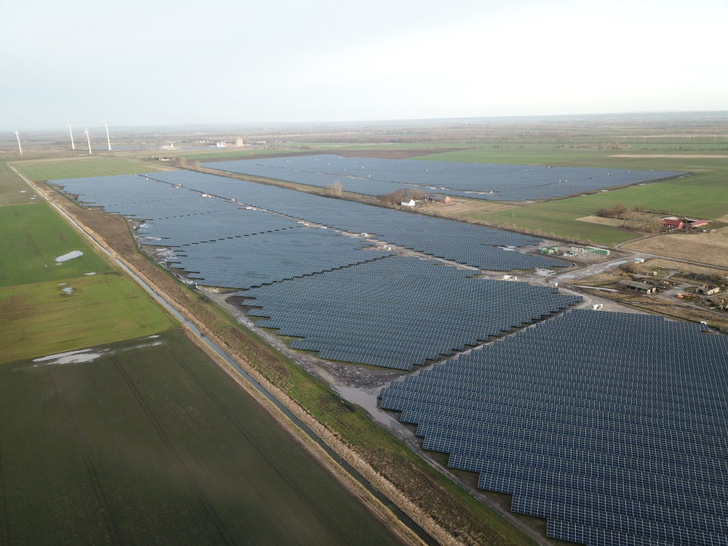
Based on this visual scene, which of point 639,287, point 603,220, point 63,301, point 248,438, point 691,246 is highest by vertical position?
point 603,220

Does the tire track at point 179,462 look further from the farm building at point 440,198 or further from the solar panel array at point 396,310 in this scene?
the farm building at point 440,198

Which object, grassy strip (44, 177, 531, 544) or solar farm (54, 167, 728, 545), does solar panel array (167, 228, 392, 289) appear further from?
grassy strip (44, 177, 531, 544)

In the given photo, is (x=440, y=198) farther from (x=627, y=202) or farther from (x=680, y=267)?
(x=680, y=267)

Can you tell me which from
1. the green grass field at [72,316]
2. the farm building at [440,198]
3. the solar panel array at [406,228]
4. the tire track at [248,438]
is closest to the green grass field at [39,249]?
the green grass field at [72,316]

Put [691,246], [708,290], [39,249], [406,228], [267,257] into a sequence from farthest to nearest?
[406,228], [39,249], [691,246], [267,257], [708,290]

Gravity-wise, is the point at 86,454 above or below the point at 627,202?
below

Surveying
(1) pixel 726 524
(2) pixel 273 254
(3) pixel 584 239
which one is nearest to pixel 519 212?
(3) pixel 584 239

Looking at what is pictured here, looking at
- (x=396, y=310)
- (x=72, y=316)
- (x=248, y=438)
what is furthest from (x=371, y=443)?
(x=72, y=316)

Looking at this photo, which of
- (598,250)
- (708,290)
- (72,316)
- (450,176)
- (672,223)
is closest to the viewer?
(72,316)
